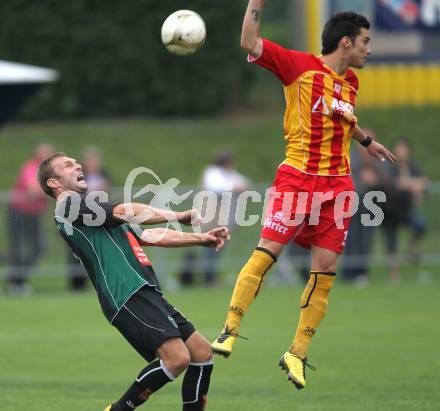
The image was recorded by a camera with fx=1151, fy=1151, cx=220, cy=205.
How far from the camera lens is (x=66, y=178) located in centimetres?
764

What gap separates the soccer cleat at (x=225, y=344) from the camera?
8078 millimetres

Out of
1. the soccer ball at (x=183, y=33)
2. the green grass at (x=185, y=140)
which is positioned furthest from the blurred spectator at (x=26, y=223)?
the soccer ball at (x=183, y=33)

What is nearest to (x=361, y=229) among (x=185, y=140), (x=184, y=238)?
(x=185, y=140)

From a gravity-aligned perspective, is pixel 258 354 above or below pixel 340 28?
below

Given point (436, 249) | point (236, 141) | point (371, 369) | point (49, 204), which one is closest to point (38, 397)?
point (371, 369)

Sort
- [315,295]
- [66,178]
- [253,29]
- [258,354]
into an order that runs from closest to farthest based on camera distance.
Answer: [66,178], [253,29], [315,295], [258,354]

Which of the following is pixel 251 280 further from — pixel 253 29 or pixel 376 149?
pixel 253 29

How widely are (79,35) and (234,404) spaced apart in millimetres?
16332

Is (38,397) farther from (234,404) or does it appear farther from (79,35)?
(79,35)

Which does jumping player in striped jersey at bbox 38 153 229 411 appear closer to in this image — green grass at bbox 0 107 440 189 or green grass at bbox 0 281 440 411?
green grass at bbox 0 281 440 411

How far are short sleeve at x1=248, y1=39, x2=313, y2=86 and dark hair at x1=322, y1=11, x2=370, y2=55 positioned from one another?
0.17m

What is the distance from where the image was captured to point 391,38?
2233 centimetres

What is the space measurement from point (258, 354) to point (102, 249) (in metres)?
4.77

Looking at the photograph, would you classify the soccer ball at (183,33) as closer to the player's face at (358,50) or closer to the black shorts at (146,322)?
the player's face at (358,50)
